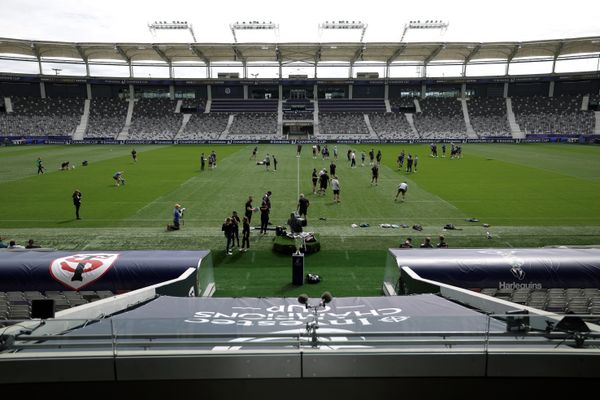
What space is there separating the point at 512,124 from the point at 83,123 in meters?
80.4

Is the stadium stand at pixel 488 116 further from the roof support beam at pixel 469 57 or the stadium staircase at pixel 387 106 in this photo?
the stadium staircase at pixel 387 106

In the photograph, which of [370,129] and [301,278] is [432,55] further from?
[301,278]

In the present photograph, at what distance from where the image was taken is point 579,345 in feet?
14.9

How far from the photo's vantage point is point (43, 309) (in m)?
5.29

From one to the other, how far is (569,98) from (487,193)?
69.3m

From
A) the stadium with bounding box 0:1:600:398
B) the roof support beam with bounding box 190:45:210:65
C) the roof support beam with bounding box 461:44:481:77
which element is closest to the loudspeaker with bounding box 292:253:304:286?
the stadium with bounding box 0:1:600:398

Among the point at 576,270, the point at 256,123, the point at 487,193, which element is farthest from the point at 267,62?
the point at 576,270

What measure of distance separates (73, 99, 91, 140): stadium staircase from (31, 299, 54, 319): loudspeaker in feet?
255

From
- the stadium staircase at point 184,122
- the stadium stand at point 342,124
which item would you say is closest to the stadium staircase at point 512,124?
the stadium stand at point 342,124

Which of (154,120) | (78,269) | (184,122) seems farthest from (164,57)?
(78,269)

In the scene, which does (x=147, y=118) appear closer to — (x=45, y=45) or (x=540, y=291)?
(x=45, y=45)

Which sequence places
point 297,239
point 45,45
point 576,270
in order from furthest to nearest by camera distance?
point 45,45 → point 297,239 → point 576,270

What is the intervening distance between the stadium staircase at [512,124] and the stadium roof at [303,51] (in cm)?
856

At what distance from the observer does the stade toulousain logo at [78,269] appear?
32.3 ft
